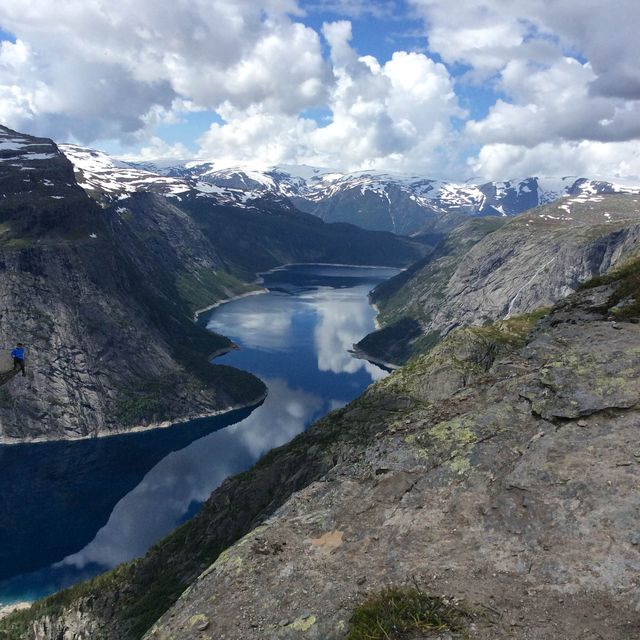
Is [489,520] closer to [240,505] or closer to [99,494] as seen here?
[240,505]

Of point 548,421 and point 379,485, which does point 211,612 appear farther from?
point 548,421

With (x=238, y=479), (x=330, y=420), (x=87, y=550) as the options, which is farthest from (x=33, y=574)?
(x=330, y=420)

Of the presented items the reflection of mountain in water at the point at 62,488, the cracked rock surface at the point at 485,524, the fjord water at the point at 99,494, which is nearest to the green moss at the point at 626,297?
the cracked rock surface at the point at 485,524

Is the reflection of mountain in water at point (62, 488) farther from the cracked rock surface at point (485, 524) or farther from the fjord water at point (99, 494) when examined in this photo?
the cracked rock surface at point (485, 524)

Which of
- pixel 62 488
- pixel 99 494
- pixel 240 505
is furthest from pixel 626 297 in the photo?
pixel 62 488

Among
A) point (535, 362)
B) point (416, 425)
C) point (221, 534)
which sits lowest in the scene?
point (221, 534)

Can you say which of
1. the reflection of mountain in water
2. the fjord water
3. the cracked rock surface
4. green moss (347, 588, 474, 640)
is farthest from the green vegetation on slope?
the reflection of mountain in water
